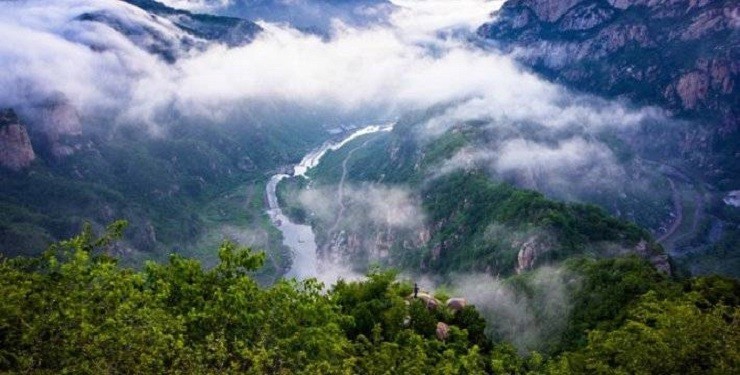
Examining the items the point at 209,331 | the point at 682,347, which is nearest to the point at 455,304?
the point at 682,347

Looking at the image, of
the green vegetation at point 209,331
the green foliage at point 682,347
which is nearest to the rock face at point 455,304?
the green vegetation at point 209,331

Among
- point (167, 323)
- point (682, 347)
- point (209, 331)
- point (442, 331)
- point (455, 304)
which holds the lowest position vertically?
point (455, 304)

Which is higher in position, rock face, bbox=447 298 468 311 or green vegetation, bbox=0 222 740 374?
green vegetation, bbox=0 222 740 374

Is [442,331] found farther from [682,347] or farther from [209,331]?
[209,331]

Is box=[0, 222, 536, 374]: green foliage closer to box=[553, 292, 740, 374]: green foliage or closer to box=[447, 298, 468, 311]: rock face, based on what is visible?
box=[553, 292, 740, 374]: green foliage

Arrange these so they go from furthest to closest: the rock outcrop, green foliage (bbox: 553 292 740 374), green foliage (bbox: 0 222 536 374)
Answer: the rock outcrop
green foliage (bbox: 553 292 740 374)
green foliage (bbox: 0 222 536 374)

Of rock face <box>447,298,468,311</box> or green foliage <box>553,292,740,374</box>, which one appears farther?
rock face <box>447,298,468,311</box>

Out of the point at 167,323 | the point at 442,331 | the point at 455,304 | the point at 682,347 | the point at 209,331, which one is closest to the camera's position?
the point at 167,323

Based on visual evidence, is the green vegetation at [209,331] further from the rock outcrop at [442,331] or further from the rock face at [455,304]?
the rock face at [455,304]

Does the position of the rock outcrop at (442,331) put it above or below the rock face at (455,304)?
above

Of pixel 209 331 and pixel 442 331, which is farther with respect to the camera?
pixel 442 331

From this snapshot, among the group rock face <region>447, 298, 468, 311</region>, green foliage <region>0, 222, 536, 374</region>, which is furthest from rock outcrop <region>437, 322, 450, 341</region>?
green foliage <region>0, 222, 536, 374</region>

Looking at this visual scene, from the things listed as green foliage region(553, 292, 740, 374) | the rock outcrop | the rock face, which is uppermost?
green foliage region(553, 292, 740, 374)
